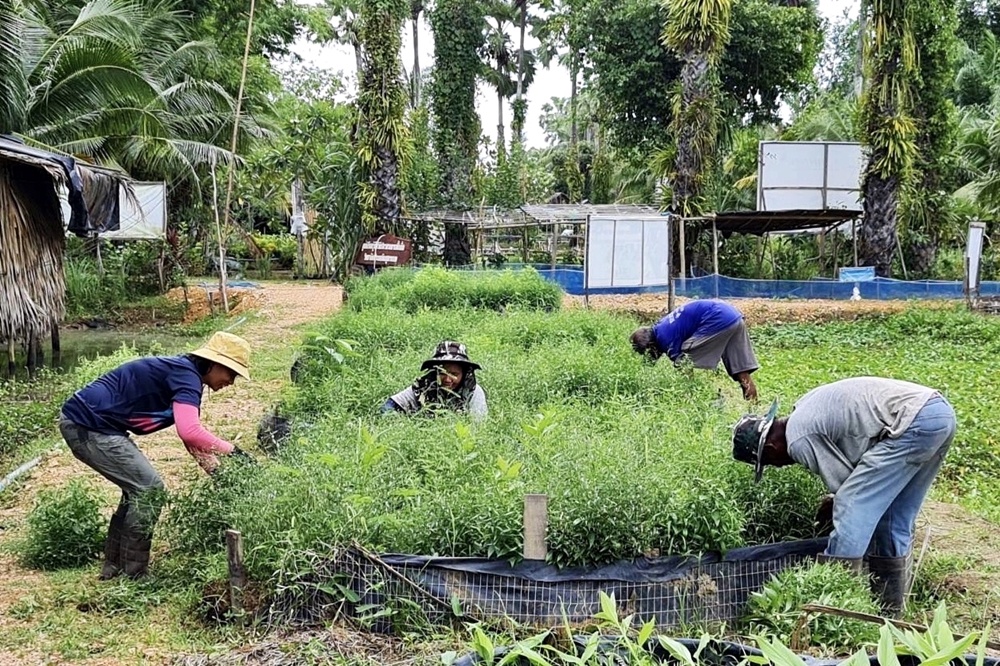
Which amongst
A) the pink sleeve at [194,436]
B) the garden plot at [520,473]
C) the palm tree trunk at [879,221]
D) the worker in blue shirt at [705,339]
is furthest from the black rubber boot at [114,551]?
the palm tree trunk at [879,221]

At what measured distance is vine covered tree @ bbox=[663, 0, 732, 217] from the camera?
61.5 ft

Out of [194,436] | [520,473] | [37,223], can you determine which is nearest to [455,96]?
[37,223]

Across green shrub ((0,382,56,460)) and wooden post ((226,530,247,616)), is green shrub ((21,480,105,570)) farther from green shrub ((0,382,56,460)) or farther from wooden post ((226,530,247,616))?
green shrub ((0,382,56,460))

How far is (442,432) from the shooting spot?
16.5ft

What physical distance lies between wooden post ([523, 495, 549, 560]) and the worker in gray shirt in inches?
45.1

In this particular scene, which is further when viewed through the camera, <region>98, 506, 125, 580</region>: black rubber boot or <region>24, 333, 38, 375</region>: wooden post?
<region>24, 333, 38, 375</region>: wooden post

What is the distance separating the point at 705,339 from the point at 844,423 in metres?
3.87

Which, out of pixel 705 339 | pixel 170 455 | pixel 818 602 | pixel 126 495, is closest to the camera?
pixel 818 602

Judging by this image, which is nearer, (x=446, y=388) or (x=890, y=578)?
(x=890, y=578)

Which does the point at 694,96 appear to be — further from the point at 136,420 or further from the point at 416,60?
the point at 416,60

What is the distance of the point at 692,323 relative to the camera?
8250mm

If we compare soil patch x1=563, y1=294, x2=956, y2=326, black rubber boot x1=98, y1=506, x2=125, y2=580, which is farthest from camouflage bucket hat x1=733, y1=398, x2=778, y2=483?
soil patch x1=563, y1=294, x2=956, y2=326

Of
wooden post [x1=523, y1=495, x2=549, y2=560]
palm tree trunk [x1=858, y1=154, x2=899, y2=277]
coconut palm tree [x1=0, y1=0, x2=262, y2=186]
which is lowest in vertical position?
wooden post [x1=523, y1=495, x2=549, y2=560]

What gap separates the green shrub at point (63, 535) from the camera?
5.27 m
